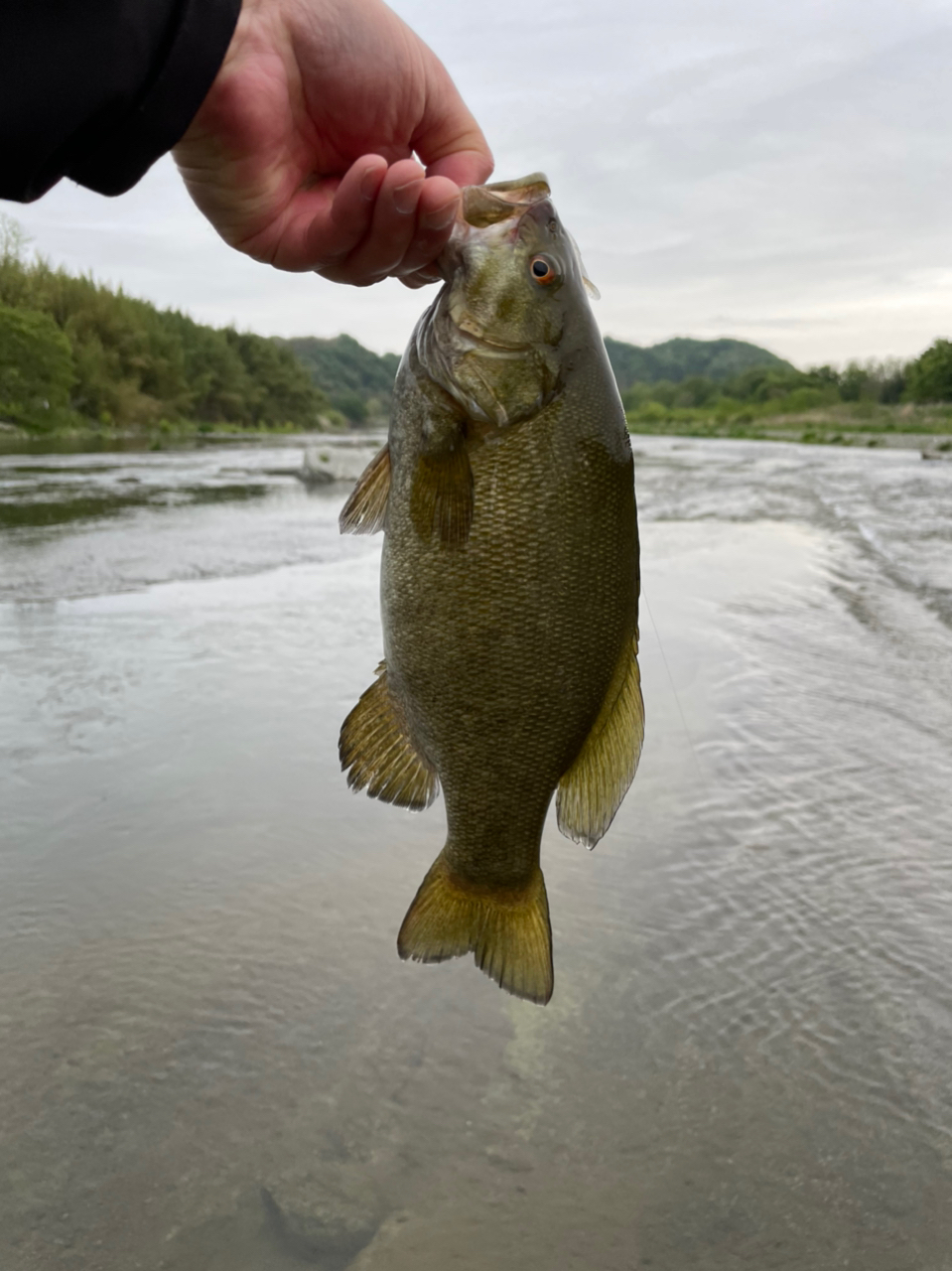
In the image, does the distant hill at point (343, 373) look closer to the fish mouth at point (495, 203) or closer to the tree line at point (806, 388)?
the tree line at point (806, 388)

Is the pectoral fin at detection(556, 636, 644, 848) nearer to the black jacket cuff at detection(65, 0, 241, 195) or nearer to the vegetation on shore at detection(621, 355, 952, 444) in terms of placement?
the black jacket cuff at detection(65, 0, 241, 195)

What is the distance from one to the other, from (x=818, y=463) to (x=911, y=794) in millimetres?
29109

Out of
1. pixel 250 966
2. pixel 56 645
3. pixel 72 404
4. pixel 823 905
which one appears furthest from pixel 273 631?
pixel 72 404

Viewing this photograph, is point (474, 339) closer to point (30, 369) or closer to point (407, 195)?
point (407, 195)

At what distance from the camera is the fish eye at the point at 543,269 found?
1.91 m

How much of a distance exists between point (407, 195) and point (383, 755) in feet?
3.74

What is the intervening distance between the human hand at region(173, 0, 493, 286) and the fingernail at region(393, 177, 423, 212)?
0.02m

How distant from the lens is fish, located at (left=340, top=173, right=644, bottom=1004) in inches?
72.0

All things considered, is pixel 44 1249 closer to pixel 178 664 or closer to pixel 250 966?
pixel 250 966

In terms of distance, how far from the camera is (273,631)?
6727 millimetres

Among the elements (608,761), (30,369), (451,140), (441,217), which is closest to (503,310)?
(441,217)

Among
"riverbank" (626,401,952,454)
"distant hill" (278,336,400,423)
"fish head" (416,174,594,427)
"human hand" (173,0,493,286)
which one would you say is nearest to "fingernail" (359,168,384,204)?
"human hand" (173,0,493,286)

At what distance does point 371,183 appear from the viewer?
5.77 feet

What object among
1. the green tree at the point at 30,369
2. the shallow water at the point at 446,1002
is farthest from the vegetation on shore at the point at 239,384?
the shallow water at the point at 446,1002
